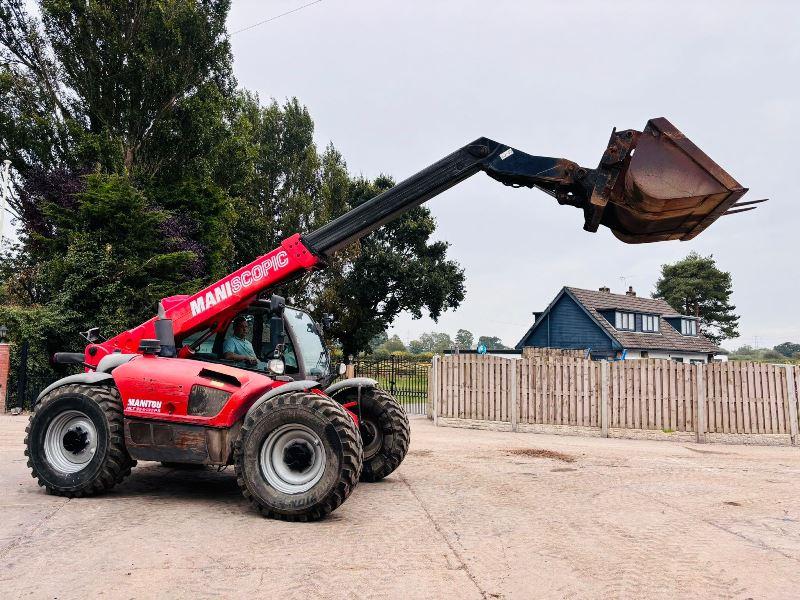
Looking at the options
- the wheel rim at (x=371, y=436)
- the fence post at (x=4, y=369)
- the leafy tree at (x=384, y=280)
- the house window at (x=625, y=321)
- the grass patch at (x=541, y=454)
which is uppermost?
the leafy tree at (x=384, y=280)

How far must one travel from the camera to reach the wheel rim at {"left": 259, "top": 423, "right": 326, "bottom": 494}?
5660mm

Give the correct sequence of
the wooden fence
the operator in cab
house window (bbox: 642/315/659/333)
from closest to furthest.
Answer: the operator in cab, the wooden fence, house window (bbox: 642/315/659/333)

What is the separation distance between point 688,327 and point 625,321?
9.04 meters

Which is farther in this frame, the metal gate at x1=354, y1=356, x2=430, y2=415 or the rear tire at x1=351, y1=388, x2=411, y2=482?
the metal gate at x1=354, y1=356, x2=430, y2=415

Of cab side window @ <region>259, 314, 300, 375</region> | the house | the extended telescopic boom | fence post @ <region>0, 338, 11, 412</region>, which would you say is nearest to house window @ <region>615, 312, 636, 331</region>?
the house

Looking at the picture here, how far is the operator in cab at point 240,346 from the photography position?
6672mm

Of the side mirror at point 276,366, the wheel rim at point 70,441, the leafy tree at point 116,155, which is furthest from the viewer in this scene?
the leafy tree at point 116,155

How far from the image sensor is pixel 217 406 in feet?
19.7

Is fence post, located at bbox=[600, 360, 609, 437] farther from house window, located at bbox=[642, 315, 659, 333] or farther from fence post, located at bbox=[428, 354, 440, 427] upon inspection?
house window, located at bbox=[642, 315, 659, 333]

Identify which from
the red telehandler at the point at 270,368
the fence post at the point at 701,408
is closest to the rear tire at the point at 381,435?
the red telehandler at the point at 270,368

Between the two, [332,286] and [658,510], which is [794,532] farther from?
[332,286]

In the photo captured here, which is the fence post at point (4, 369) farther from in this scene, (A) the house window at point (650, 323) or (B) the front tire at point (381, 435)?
(A) the house window at point (650, 323)

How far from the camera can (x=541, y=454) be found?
34.2 ft

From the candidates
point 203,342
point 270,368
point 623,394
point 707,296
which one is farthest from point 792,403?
point 707,296
